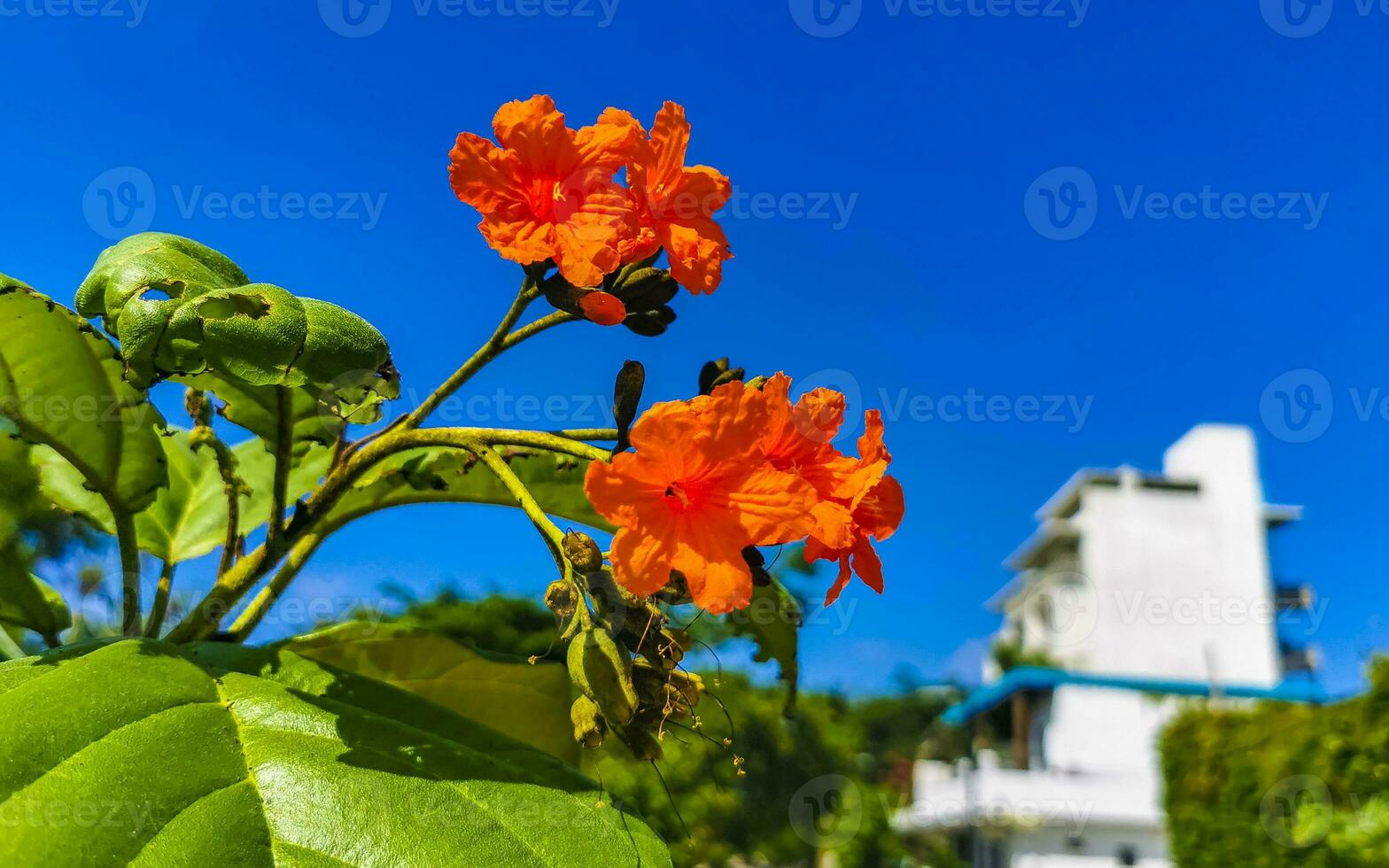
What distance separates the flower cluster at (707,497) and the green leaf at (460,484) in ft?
0.71

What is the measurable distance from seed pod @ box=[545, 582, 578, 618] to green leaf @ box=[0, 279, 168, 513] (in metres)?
0.56

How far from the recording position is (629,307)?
1039 mm

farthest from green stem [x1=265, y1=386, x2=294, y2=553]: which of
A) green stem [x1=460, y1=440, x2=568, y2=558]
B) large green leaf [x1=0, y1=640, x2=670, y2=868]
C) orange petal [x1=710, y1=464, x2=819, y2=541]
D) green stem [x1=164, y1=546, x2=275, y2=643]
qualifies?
orange petal [x1=710, y1=464, x2=819, y2=541]

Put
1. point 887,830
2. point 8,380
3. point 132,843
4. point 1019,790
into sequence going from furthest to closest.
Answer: point 1019,790
point 887,830
point 8,380
point 132,843

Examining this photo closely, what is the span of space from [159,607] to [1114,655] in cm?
4084

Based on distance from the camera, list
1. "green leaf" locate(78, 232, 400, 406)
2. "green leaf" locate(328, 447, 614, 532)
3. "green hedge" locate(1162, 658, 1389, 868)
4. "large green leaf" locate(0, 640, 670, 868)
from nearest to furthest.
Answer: "large green leaf" locate(0, 640, 670, 868) < "green leaf" locate(78, 232, 400, 406) < "green leaf" locate(328, 447, 614, 532) < "green hedge" locate(1162, 658, 1389, 868)

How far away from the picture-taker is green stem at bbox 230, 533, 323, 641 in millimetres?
1203

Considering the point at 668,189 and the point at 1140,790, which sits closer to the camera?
the point at 668,189

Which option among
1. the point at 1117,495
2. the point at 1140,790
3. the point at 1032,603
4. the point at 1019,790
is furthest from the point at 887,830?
the point at 1032,603

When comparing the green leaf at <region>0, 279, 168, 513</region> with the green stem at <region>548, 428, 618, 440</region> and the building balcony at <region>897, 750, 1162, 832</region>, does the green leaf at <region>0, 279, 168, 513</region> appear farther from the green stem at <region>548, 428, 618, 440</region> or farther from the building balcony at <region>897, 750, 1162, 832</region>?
the building balcony at <region>897, 750, 1162, 832</region>

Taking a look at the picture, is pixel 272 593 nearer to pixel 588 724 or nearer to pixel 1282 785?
pixel 588 724

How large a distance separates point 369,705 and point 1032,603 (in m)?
49.3

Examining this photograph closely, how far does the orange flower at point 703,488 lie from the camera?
34.3 inches

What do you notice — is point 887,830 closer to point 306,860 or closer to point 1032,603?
point 306,860
